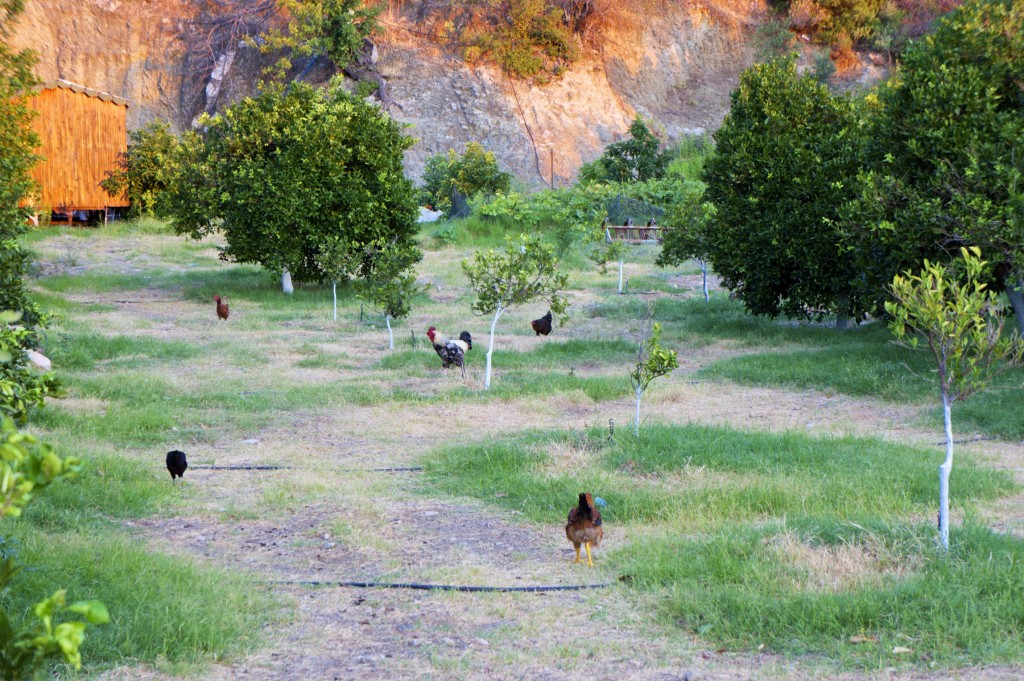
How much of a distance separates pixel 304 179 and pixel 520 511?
13.4 m

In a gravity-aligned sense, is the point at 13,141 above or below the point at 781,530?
above

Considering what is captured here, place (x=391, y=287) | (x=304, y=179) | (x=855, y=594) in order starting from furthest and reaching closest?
(x=304, y=179) < (x=391, y=287) < (x=855, y=594)

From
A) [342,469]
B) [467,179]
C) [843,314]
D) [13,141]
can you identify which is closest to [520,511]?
[342,469]

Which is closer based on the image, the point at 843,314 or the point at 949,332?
the point at 949,332

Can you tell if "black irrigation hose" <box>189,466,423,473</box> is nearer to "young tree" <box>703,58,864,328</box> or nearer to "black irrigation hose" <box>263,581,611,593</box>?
"black irrigation hose" <box>263,581,611,593</box>

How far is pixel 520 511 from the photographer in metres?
7.46

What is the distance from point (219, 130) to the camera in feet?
68.3

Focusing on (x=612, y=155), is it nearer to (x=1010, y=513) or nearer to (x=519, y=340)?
(x=519, y=340)

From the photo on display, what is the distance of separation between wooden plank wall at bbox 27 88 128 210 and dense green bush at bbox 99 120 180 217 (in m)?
0.28

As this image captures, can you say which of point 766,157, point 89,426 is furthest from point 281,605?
point 766,157

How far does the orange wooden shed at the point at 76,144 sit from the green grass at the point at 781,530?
965 inches

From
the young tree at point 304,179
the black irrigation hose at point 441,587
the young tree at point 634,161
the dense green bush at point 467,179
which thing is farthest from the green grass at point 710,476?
the young tree at point 634,161

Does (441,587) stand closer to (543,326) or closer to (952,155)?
(952,155)

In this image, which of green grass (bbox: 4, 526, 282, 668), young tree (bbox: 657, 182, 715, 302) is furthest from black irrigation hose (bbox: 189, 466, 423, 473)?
young tree (bbox: 657, 182, 715, 302)
